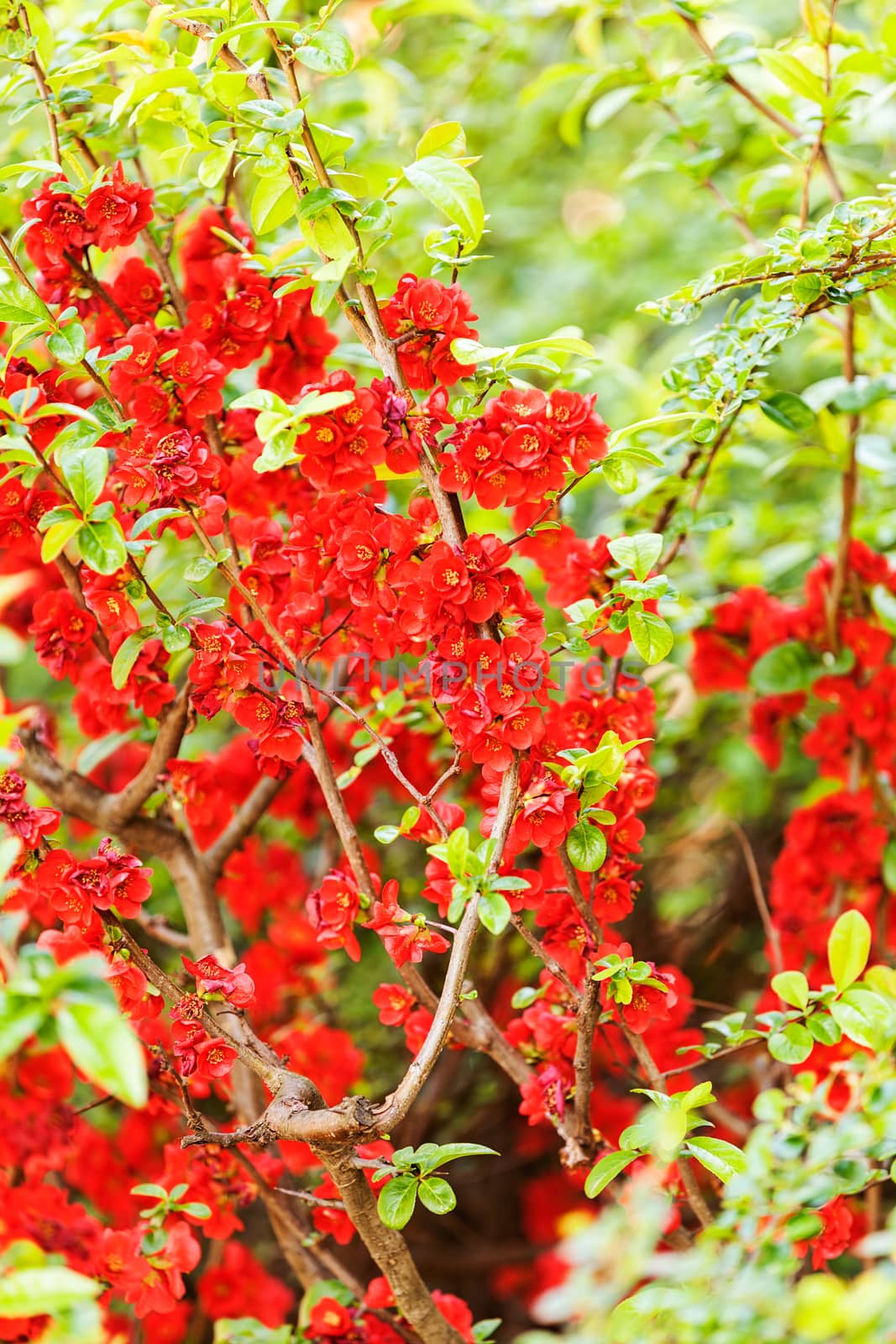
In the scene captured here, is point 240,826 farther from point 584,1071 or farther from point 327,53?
point 327,53

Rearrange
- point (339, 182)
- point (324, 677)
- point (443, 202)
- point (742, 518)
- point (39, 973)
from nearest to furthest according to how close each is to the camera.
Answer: point (39, 973), point (443, 202), point (339, 182), point (324, 677), point (742, 518)

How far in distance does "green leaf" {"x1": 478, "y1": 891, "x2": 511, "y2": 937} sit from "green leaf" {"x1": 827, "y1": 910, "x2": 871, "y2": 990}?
28cm

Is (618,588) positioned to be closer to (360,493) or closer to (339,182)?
(360,493)

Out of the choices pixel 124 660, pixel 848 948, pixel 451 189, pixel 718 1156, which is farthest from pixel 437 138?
pixel 718 1156

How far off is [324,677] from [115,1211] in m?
0.74

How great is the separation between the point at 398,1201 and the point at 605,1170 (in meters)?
0.15

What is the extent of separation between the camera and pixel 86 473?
A: 0.79 metres

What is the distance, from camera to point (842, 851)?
1414 millimetres

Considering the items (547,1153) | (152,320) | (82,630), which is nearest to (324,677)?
(82,630)

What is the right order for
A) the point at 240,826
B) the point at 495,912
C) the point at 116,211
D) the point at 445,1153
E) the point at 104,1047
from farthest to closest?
the point at 240,826 < the point at 116,211 < the point at 445,1153 < the point at 495,912 < the point at 104,1047

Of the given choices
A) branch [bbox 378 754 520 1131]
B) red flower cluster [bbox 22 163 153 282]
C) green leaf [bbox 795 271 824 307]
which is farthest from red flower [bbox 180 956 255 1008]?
green leaf [bbox 795 271 824 307]

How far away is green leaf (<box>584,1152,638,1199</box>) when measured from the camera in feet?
2.80

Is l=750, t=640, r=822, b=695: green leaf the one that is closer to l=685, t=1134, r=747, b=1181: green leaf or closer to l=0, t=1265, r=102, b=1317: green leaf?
l=685, t=1134, r=747, b=1181: green leaf

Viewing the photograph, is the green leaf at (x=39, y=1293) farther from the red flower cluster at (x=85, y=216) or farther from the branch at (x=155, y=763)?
the red flower cluster at (x=85, y=216)
